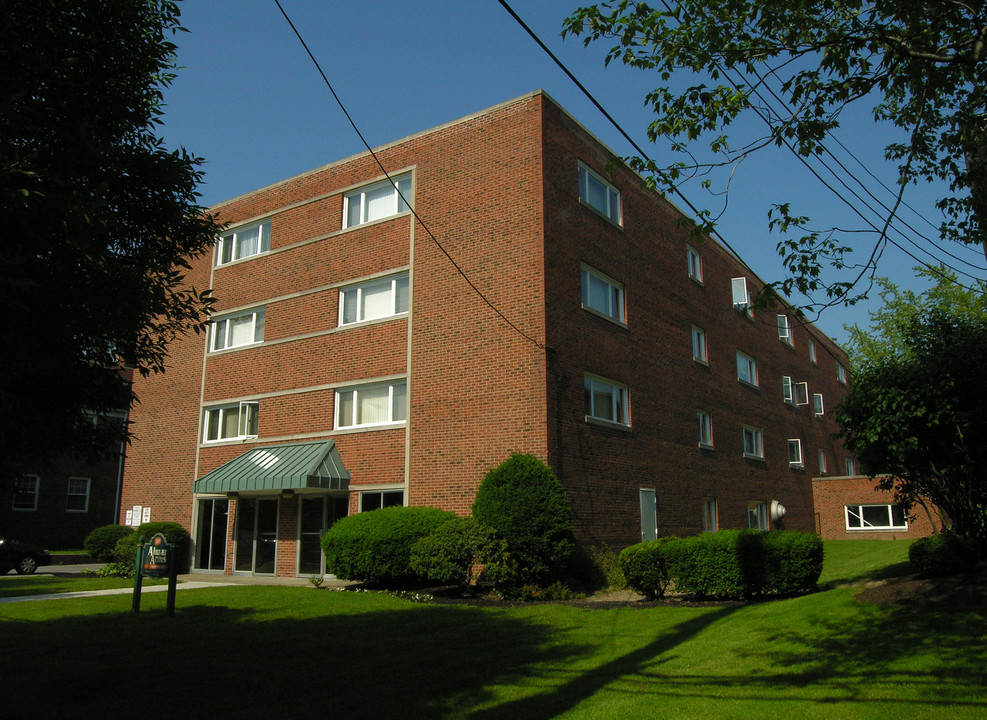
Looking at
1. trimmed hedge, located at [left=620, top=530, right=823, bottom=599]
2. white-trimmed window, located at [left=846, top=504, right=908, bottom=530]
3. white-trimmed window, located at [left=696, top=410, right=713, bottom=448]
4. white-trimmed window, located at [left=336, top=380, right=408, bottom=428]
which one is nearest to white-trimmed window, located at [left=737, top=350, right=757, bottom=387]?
white-trimmed window, located at [left=696, top=410, right=713, bottom=448]

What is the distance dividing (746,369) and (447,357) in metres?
16.3

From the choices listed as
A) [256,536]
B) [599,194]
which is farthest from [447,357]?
[256,536]

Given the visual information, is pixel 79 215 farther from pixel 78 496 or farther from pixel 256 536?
pixel 78 496

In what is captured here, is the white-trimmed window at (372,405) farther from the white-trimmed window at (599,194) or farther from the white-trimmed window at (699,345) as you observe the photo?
the white-trimmed window at (699,345)

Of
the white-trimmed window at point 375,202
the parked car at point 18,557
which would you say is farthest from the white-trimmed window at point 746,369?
the parked car at point 18,557

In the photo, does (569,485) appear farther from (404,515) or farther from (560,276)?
(560,276)

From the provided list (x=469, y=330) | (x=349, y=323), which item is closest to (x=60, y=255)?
(x=469, y=330)

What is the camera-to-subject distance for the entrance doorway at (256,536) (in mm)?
22781

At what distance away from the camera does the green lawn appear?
7.32 m

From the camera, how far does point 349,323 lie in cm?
2280

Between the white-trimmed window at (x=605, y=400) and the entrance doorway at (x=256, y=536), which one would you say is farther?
the entrance doorway at (x=256, y=536)

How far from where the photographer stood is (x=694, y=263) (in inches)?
1123

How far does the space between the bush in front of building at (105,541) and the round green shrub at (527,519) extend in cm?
1417

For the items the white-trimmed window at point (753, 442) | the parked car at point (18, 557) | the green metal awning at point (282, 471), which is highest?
the white-trimmed window at point (753, 442)
